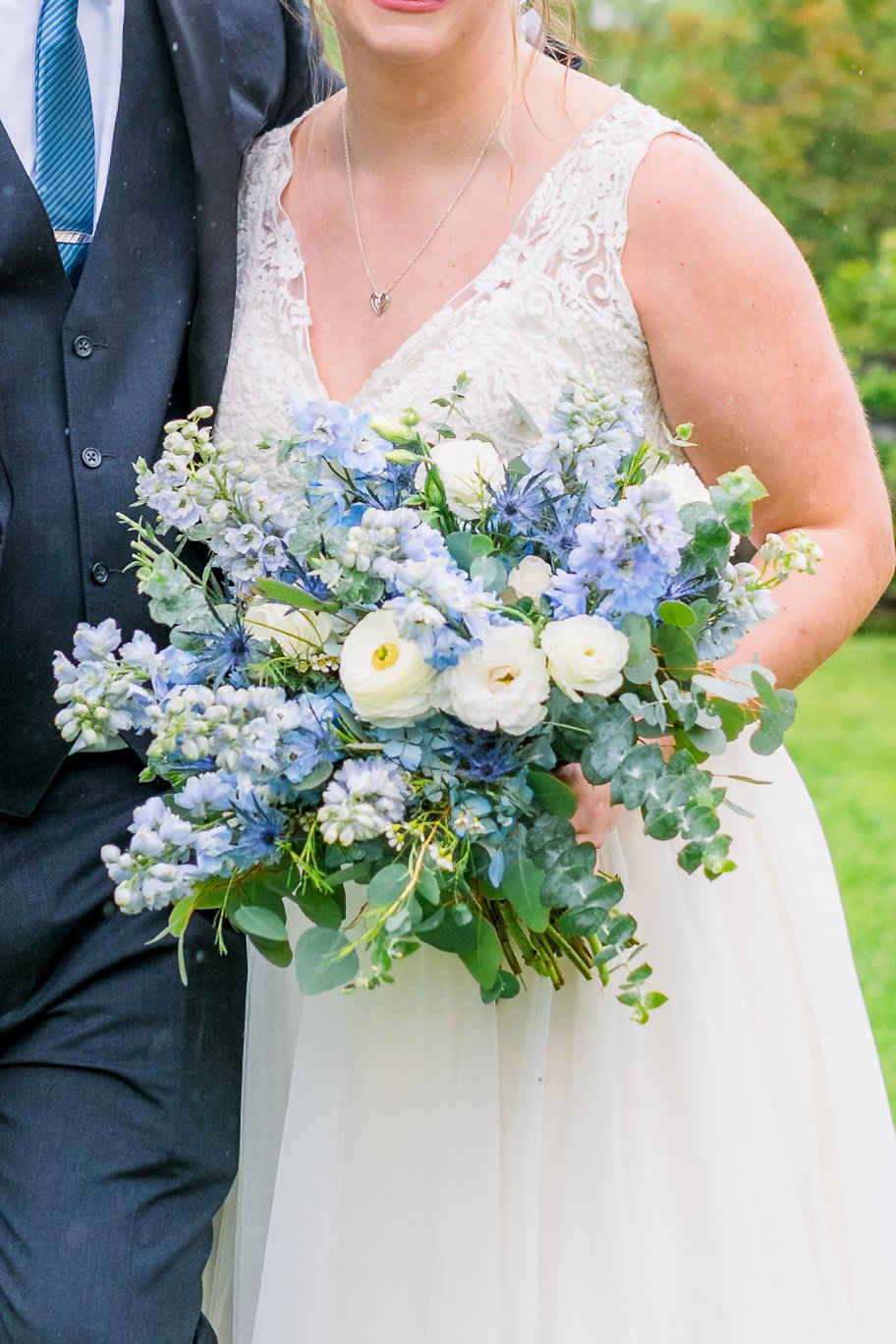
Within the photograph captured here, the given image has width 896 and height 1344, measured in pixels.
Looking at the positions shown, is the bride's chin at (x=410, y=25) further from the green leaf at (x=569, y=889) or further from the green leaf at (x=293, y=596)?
the green leaf at (x=569, y=889)

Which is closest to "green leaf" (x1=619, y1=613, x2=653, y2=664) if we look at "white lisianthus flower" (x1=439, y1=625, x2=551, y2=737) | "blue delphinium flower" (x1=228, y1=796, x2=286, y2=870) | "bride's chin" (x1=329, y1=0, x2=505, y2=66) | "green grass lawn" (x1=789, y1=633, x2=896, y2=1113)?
"white lisianthus flower" (x1=439, y1=625, x2=551, y2=737)

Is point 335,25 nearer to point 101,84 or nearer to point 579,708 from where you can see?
point 101,84

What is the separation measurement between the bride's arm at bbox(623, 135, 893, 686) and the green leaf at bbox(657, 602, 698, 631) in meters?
0.52

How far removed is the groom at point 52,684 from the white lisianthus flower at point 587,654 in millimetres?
884

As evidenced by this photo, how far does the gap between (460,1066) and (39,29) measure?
1.71 metres

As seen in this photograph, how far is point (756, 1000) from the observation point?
8.62 feet

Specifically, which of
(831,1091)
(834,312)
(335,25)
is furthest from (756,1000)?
(834,312)

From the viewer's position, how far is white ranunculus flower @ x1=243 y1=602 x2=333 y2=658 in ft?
6.94

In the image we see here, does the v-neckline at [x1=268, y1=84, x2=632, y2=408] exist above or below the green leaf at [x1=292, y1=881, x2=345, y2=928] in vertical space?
above

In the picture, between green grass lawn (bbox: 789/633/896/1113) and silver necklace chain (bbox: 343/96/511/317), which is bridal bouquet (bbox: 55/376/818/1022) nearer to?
silver necklace chain (bbox: 343/96/511/317)

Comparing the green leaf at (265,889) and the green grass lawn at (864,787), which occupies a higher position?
the green leaf at (265,889)

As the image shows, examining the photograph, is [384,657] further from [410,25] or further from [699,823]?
[410,25]

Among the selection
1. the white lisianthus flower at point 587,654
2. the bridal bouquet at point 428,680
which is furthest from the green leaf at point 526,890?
the white lisianthus flower at point 587,654

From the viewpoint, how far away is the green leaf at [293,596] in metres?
2.08
